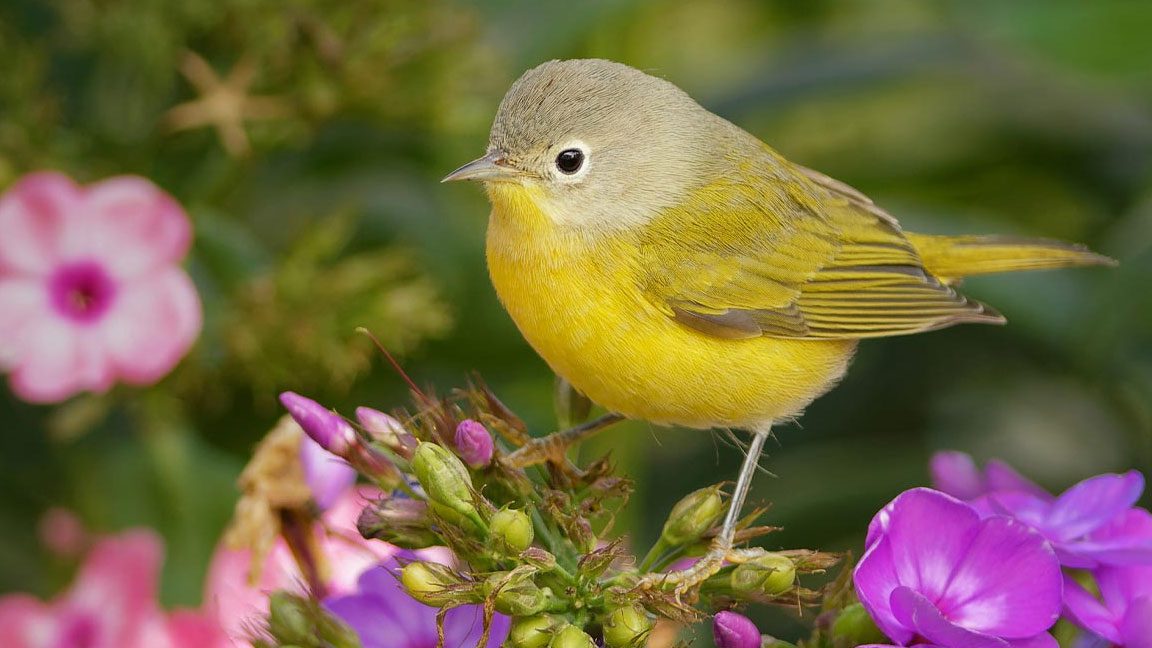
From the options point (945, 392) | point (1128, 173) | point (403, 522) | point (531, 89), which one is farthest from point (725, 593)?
point (1128, 173)

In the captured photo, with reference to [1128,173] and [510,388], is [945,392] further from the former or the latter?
[510,388]

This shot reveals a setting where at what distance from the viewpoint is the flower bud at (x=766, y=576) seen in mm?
1373

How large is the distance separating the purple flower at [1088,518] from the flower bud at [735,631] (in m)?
0.29

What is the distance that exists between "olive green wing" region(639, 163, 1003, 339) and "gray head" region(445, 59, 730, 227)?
0.19 ft

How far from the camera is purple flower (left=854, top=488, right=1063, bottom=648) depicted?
1304 mm

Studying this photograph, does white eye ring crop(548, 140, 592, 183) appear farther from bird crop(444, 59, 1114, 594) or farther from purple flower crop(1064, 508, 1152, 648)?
purple flower crop(1064, 508, 1152, 648)

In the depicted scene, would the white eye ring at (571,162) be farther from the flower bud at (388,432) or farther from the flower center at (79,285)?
the flower center at (79,285)

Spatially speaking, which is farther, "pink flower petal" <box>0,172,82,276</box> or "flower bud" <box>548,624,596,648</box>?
"pink flower petal" <box>0,172,82,276</box>

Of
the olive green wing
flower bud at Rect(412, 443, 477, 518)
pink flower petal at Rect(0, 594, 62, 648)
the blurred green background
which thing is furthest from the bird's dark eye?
pink flower petal at Rect(0, 594, 62, 648)

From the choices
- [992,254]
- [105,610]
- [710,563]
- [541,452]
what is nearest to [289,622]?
[541,452]

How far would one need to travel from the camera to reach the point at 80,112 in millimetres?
2484

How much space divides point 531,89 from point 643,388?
0.44 meters

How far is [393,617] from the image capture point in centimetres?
149

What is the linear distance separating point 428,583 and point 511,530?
0.31ft
